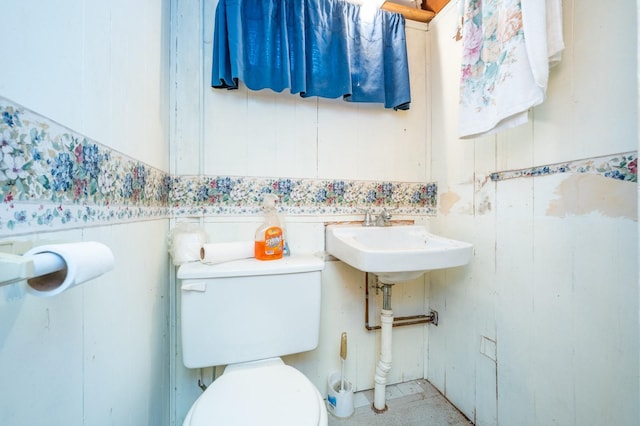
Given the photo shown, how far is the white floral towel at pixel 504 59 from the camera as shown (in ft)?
2.51

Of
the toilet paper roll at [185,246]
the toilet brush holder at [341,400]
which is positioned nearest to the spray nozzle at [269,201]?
the toilet paper roll at [185,246]

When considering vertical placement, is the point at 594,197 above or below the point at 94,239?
above

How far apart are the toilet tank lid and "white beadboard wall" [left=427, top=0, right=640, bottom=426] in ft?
2.45

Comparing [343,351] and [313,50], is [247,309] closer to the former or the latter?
[343,351]

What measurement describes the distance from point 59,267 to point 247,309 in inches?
26.3

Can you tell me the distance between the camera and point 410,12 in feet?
4.46

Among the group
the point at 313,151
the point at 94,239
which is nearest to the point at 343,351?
the point at 313,151

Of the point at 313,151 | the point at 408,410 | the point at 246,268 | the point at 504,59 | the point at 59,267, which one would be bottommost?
the point at 408,410

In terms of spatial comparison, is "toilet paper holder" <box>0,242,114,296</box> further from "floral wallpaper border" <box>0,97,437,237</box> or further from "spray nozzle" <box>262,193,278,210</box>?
"spray nozzle" <box>262,193,278,210</box>

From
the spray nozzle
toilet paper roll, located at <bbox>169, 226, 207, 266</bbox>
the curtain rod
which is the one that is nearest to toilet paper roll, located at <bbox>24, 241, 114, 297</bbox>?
toilet paper roll, located at <bbox>169, 226, 207, 266</bbox>

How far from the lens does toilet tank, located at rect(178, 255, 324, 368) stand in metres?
0.89

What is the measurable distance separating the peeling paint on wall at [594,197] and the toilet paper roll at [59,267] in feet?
3.81

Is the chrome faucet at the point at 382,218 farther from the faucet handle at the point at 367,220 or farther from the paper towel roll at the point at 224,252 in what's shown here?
the paper towel roll at the point at 224,252

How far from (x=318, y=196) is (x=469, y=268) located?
0.77 metres
